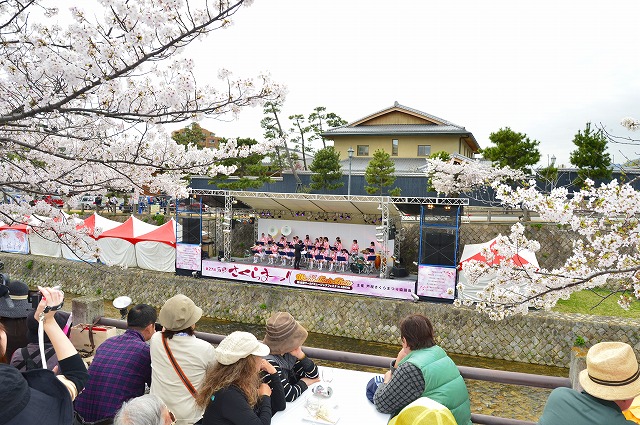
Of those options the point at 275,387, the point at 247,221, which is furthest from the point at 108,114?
the point at 247,221

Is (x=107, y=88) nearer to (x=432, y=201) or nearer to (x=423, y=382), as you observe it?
(x=423, y=382)

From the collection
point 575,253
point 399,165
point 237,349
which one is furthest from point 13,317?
point 399,165

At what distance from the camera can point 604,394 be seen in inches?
71.0

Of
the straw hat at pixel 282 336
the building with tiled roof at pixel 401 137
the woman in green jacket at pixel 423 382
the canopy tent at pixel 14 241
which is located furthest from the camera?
the building with tiled roof at pixel 401 137

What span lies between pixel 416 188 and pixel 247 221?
29.8 feet

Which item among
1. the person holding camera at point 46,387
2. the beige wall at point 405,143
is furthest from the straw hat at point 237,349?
the beige wall at point 405,143

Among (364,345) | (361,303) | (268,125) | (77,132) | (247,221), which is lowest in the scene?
(364,345)

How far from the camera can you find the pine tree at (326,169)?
20312 millimetres

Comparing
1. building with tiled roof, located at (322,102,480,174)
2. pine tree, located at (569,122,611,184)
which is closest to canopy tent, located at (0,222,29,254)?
building with tiled roof, located at (322,102,480,174)

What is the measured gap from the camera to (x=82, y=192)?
15.7ft

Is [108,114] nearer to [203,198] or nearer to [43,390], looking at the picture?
[43,390]

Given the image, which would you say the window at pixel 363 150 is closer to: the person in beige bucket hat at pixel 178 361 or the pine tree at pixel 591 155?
the pine tree at pixel 591 155

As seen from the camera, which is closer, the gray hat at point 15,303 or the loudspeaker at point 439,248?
the gray hat at point 15,303

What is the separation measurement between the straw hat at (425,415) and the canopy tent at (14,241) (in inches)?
831
